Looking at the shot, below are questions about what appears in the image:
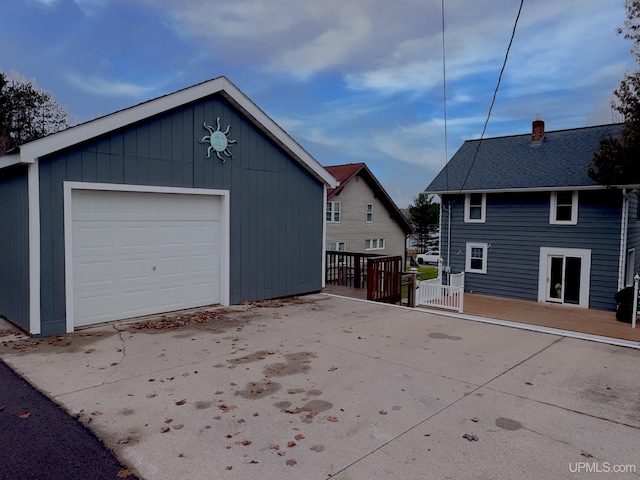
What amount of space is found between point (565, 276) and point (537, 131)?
21.0 feet

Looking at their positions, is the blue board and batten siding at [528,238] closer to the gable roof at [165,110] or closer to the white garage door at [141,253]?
the gable roof at [165,110]

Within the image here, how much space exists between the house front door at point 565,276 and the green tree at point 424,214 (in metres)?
26.2

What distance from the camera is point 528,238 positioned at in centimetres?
1664

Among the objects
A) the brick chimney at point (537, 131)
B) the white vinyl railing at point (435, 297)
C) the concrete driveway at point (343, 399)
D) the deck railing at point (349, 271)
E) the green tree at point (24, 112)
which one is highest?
the green tree at point (24, 112)

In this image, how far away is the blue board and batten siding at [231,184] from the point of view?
6.66 meters

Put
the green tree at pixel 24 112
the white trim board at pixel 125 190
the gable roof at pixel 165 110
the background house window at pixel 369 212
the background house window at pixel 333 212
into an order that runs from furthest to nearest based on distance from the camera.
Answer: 1. the background house window at pixel 369 212
2. the green tree at pixel 24 112
3. the background house window at pixel 333 212
4. the white trim board at pixel 125 190
5. the gable roof at pixel 165 110

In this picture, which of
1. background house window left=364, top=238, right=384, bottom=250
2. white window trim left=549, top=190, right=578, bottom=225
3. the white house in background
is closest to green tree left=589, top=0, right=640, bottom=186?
white window trim left=549, top=190, right=578, bottom=225

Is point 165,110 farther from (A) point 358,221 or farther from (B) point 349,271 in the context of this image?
(A) point 358,221

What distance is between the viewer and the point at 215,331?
708cm

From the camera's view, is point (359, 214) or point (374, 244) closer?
point (359, 214)

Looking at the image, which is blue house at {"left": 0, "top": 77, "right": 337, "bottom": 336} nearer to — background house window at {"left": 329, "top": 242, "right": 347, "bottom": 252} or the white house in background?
the white house in background

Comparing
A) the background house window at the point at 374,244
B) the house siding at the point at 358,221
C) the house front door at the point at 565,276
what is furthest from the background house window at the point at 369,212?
the house front door at the point at 565,276

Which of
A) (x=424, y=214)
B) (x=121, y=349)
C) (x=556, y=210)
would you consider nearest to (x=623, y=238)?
(x=556, y=210)

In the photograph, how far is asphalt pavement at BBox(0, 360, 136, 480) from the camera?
3.04 meters
